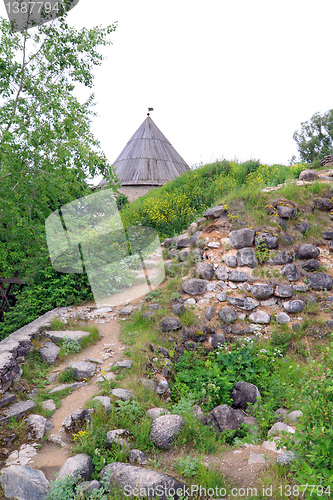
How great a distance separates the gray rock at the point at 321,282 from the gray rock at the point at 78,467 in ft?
16.3

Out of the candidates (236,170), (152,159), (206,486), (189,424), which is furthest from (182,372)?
(152,159)

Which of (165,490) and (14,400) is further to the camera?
(14,400)

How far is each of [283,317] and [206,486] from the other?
362cm

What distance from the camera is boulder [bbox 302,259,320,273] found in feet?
21.3

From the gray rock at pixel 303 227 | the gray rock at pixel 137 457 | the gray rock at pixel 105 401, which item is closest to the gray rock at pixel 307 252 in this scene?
the gray rock at pixel 303 227

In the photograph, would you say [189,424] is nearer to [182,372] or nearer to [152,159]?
[182,372]

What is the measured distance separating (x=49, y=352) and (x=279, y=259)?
4.71 metres

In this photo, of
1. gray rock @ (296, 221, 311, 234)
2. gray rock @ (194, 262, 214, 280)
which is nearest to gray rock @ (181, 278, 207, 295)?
gray rock @ (194, 262, 214, 280)

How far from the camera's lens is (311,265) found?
21.3ft

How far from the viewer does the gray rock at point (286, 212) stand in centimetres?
725

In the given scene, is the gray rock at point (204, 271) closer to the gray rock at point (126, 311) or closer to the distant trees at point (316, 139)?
the gray rock at point (126, 311)

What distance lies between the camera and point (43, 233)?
24.9 ft

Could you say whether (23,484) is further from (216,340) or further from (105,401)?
(216,340)

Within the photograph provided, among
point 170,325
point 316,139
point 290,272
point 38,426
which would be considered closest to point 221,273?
point 290,272
